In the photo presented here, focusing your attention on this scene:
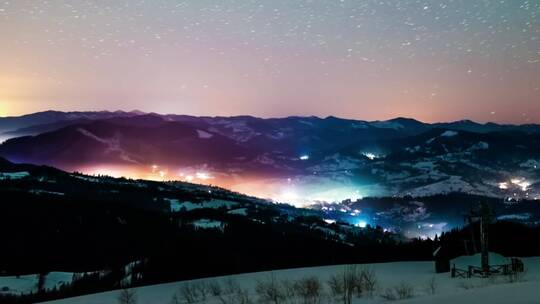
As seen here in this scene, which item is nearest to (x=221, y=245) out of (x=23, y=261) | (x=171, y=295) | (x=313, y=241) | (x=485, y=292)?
(x=313, y=241)

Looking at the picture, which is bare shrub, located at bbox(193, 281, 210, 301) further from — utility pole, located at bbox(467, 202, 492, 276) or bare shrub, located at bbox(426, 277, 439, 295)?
utility pole, located at bbox(467, 202, 492, 276)

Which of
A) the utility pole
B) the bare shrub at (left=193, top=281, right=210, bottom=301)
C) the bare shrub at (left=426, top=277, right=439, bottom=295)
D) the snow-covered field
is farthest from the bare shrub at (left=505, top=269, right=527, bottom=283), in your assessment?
the bare shrub at (left=193, top=281, right=210, bottom=301)

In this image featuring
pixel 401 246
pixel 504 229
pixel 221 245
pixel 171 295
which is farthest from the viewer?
pixel 221 245

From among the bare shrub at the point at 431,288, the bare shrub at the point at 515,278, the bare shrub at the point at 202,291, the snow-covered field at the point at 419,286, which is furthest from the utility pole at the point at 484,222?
the bare shrub at the point at 202,291

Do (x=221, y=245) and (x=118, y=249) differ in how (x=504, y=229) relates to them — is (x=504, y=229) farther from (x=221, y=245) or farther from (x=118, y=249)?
(x=118, y=249)

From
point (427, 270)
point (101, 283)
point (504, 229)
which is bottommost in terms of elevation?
point (101, 283)

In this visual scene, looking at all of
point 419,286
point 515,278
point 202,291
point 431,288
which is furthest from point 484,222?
point 202,291

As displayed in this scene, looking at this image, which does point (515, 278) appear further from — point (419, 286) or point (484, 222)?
point (484, 222)

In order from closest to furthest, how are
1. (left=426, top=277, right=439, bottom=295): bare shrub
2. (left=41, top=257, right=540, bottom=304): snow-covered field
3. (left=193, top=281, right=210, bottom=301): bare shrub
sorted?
(left=41, top=257, right=540, bottom=304): snow-covered field < (left=426, top=277, right=439, bottom=295): bare shrub < (left=193, top=281, right=210, bottom=301): bare shrub
